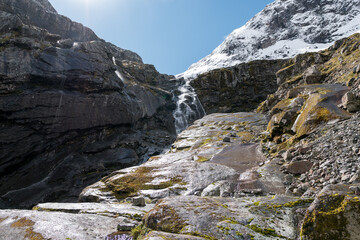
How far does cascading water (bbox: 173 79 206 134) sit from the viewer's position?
230ft

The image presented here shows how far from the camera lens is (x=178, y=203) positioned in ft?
20.4

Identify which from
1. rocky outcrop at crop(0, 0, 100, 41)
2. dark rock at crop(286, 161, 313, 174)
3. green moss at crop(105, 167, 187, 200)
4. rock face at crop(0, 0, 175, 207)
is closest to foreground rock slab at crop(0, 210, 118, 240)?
green moss at crop(105, 167, 187, 200)

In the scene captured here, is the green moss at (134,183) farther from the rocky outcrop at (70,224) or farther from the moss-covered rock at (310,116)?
the moss-covered rock at (310,116)

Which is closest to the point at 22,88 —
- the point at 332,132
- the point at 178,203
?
the point at 178,203

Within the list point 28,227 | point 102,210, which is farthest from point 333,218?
point 28,227

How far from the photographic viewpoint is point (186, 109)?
73.8 metres

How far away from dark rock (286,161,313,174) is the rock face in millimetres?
36202

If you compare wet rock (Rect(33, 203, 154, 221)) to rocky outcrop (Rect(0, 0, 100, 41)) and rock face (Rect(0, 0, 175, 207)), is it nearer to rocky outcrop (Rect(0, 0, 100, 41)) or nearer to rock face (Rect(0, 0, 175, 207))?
rock face (Rect(0, 0, 175, 207))

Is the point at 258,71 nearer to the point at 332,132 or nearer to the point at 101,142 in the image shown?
the point at 101,142

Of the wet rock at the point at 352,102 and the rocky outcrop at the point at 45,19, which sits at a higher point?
the rocky outcrop at the point at 45,19

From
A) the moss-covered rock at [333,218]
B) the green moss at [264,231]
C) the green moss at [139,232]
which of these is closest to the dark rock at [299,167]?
the moss-covered rock at [333,218]

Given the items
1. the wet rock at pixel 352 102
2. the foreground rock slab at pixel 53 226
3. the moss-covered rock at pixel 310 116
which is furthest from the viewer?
the moss-covered rock at pixel 310 116

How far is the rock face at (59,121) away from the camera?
122 ft

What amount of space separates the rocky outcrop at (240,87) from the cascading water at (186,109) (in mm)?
3860
